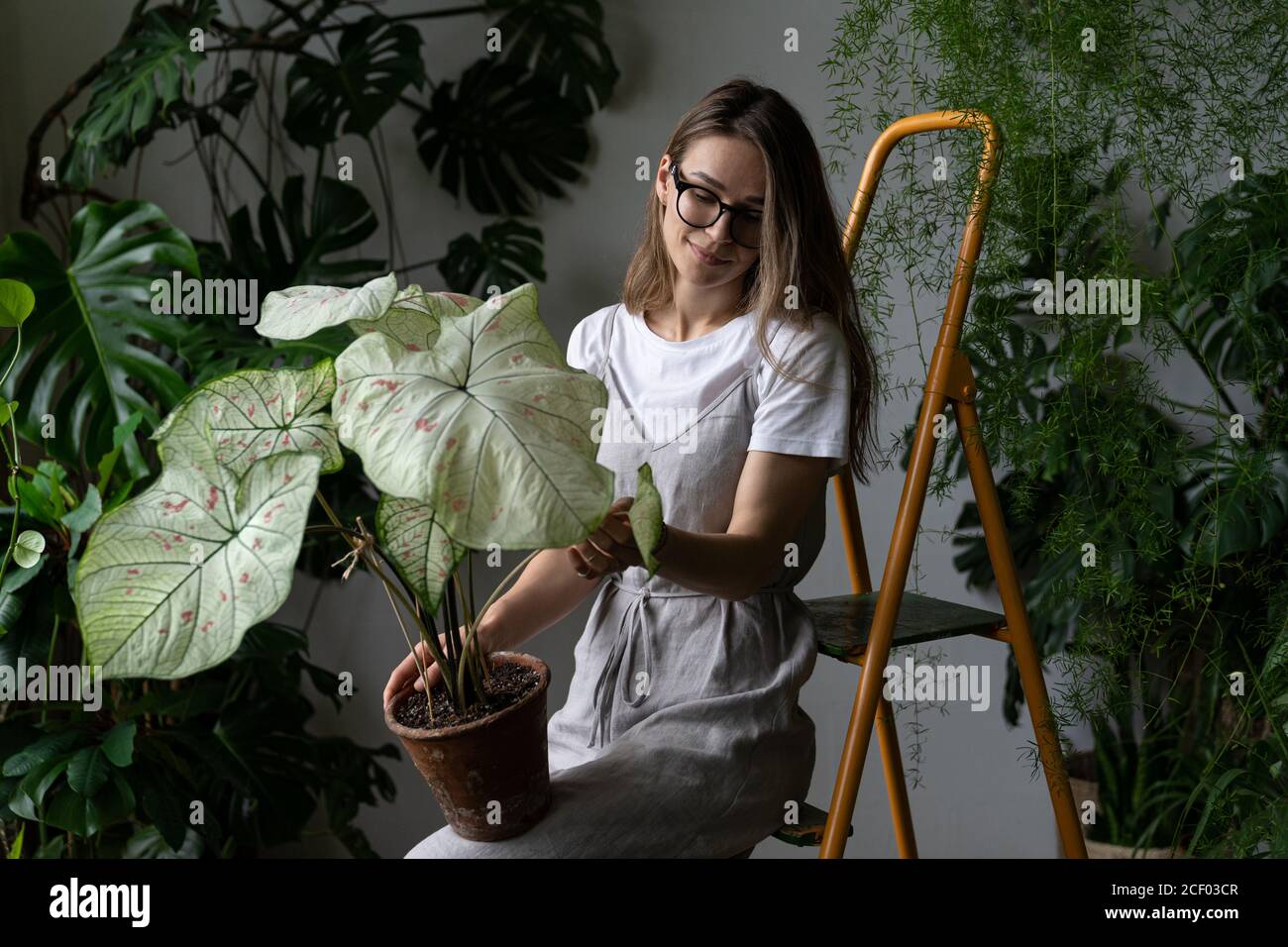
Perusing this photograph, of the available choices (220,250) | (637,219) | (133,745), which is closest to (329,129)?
(220,250)

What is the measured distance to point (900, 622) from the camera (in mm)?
1473

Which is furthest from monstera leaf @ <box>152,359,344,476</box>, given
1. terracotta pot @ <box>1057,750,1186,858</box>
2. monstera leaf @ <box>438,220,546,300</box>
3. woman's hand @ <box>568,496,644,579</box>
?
terracotta pot @ <box>1057,750,1186,858</box>

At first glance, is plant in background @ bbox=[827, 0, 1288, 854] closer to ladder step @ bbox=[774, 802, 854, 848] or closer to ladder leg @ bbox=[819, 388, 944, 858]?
ladder leg @ bbox=[819, 388, 944, 858]

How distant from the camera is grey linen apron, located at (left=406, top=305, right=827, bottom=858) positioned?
1.19 metres

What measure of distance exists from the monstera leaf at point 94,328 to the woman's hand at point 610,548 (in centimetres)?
117

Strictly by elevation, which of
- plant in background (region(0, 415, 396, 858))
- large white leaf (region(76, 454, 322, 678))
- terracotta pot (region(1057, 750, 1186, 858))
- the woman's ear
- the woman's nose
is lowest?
terracotta pot (region(1057, 750, 1186, 858))

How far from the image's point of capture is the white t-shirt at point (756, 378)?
1264 millimetres

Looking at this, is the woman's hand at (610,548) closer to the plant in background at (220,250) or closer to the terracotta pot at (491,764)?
the terracotta pot at (491,764)

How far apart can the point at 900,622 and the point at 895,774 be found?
0.25m

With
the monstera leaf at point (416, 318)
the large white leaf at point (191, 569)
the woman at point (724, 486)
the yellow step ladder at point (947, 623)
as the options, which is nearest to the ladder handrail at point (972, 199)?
the yellow step ladder at point (947, 623)

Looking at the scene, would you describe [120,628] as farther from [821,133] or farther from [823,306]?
[821,133]

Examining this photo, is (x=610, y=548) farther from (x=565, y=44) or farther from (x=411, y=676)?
(x=565, y=44)

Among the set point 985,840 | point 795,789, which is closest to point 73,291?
point 795,789

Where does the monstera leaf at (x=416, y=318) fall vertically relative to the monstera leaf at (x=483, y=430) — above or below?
above
